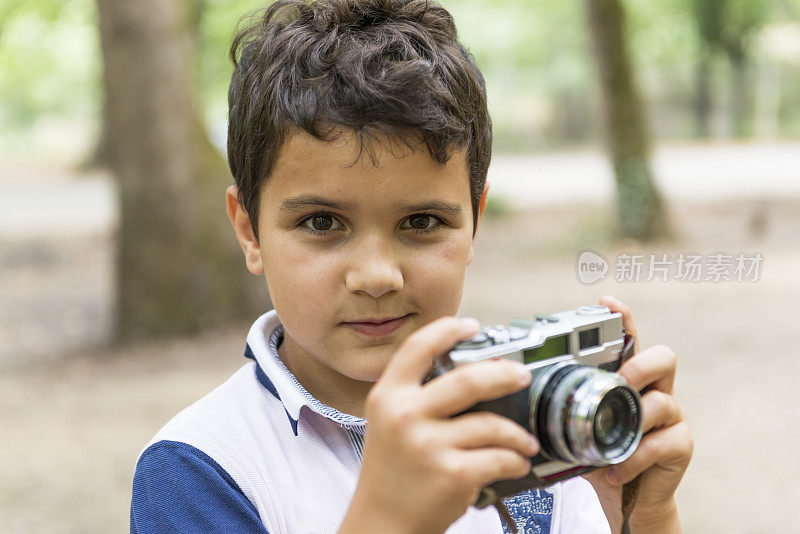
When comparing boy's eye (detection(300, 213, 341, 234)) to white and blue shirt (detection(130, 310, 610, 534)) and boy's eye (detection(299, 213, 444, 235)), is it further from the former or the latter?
white and blue shirt (detection(130, 310, 610, 534))

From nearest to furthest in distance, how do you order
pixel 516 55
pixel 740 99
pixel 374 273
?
pixel 374 273 → pixel 740 99 → pixel 516 55

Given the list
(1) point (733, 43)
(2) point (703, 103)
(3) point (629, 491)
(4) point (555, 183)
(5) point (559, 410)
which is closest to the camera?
(5) point (559, 410)

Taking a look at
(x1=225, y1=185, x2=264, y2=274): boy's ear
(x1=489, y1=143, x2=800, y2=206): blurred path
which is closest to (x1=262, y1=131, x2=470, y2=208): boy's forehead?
(x1=225, y1=185, x2=264, y2=274): boy's ear

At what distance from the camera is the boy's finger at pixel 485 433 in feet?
3.53

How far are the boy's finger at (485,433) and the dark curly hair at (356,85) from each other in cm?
48

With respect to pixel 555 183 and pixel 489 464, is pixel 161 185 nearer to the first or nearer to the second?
pixel 489 464

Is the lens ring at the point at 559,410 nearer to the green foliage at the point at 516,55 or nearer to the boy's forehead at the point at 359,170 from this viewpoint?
the boy's forehead at the point at 359,170

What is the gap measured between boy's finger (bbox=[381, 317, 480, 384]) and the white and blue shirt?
0.33 meters

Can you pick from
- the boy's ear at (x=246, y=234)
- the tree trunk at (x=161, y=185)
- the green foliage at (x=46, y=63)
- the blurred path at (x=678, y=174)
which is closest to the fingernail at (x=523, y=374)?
the boy's ear at (x=246, y=234)

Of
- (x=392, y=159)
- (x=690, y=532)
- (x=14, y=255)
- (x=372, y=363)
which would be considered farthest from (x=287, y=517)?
(x=14, y=255)

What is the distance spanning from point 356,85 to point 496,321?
6.28 meters

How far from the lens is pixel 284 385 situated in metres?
1.42

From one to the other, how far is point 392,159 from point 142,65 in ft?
20.2

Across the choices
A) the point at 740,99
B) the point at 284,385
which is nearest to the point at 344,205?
the point at 284,385
